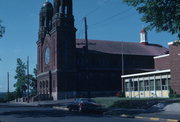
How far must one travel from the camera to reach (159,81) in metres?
43.6

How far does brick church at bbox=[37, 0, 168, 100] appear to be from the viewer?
193 feet

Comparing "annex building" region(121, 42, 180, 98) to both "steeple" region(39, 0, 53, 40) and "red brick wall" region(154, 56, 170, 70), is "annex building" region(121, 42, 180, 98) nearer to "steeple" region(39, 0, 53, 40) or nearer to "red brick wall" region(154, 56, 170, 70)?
"red brick wall" region(154, 56, 170, 70)

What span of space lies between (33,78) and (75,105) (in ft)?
212

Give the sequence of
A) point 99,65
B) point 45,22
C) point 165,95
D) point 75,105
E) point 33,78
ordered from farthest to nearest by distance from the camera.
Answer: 1. point 33,78
2. point 45,22
3. point 99,65
4. point 165,95
5. point 75,105

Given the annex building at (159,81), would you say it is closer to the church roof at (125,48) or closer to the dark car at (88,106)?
the dark car at (88,106)

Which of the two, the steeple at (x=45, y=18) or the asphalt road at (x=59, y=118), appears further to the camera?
the steeple at (x=45, y=18)

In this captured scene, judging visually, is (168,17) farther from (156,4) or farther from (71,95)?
(71,95)

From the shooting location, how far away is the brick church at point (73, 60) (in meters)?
58.8

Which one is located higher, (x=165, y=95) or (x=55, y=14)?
(x=55, y=14)

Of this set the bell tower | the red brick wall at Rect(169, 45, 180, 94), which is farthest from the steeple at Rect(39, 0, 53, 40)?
the red brick wall at Rect(169, 45, 180, 94)

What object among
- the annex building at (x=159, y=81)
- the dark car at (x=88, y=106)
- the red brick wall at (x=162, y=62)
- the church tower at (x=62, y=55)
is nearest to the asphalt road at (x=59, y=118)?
the dark car at (x=88, y=106)

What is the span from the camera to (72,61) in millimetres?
59656

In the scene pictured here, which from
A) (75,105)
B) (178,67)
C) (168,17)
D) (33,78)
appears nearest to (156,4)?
(168,17)

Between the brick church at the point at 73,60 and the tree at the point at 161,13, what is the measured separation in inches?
1290
